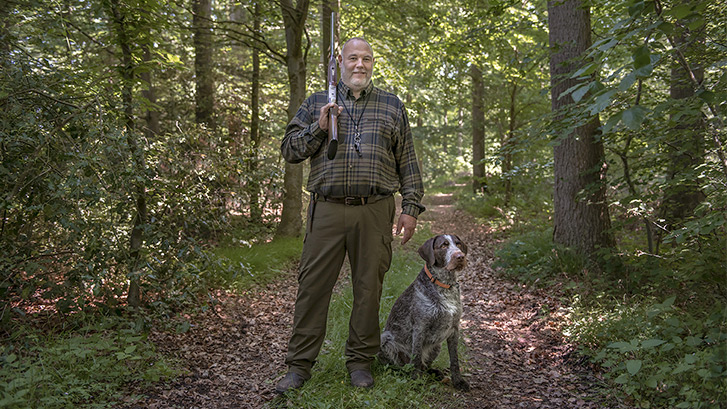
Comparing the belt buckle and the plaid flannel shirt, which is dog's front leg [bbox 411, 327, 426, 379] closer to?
the plaid flannel shirt

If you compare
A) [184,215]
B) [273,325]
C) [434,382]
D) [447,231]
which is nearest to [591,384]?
[434,382]

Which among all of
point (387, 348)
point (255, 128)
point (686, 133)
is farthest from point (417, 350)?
point (255, 128)

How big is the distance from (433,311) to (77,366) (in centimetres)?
278

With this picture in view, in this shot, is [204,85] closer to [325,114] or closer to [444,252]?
[325,114]

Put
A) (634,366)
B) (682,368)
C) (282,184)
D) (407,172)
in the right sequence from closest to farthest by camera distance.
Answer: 1. (682,368)
2. (634,366)
3. (407,172)
4. (282,184)

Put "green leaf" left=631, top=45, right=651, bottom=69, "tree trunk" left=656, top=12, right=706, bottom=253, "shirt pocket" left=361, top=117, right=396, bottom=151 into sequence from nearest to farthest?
"green leaf" left=631, top=45, right=651, bottom=69, "shirt pocket" left=361, top=117, right=396, bottom=151, "tree trunk" left=656, top=12, right=706, bottom=253

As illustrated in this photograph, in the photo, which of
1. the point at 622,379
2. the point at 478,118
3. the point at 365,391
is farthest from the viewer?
the point at 478,118

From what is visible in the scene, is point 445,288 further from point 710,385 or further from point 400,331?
point 710,385

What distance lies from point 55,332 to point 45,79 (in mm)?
2293

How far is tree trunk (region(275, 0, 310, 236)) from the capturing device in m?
8.64

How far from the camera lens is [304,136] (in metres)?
3.64

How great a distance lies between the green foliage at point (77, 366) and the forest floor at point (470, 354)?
21 cm

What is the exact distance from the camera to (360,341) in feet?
12.6

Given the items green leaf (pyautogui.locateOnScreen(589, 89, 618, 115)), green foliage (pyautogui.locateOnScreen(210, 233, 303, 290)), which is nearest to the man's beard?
green leaf (pyautogui.locateOnScreen(589, 89, 618, 115))
